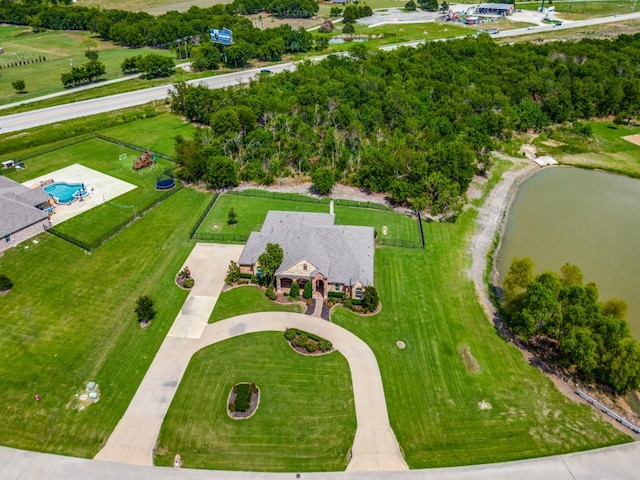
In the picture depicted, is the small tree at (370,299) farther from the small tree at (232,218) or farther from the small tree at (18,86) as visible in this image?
the small tree at (18,86)

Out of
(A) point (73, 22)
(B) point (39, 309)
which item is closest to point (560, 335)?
(B) point (39, 309)

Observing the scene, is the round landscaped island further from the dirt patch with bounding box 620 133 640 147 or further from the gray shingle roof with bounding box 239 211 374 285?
the dirt patch with bounding box 620 133 640 147

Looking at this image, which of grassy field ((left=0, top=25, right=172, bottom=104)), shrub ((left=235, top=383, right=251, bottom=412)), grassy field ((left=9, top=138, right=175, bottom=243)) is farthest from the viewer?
grassy field ((left=0, top=25, right=172, bottom=104))

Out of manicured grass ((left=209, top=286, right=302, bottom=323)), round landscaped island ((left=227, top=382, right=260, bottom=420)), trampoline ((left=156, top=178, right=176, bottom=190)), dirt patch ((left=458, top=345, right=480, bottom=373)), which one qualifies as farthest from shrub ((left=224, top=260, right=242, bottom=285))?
trampoline ((left=156, top=178, right=176, bottom=190))

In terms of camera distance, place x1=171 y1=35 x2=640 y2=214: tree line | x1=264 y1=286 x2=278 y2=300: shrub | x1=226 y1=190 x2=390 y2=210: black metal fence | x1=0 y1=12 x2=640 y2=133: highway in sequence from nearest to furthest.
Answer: x1=264 y1=286 x2=278 y2=300: shrub → x1=226 y1=190 x2=390 y2=210: black metal fence → x1=171 y1=35 x2=640 y2=214: tree line → x1=0 y1=12 x2=640 y2=133: highway

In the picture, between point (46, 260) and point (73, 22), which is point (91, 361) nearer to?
point (46, 260)

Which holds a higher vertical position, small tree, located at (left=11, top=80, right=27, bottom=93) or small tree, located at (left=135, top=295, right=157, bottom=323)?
small tree, located at (left=11, top=80, right=27, bottom=93)
